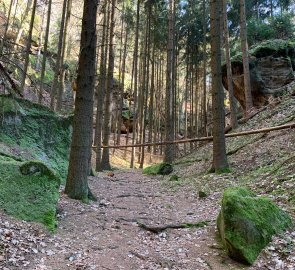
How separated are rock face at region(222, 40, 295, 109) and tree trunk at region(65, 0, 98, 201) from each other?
510 inches

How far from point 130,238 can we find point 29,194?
1821 millimetres

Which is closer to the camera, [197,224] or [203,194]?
[197,224]

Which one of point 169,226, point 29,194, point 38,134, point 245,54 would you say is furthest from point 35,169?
point 245,54

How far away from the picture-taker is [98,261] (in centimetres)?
438

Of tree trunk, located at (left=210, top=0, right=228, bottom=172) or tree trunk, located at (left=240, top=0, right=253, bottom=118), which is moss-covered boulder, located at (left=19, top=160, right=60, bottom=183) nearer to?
tree trunk, located at (left=210, top=0, right=228, bottom=172)

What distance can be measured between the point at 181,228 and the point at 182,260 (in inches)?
50.5

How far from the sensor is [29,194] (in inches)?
218

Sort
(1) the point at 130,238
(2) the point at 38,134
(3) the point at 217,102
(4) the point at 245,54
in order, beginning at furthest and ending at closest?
(4) the point at 245,54 < (3) the point at 217,102 < (2) the point at 38,134 < (1) the point at 130,238

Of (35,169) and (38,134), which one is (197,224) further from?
(38,134)

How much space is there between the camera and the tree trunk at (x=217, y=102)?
32.6ft

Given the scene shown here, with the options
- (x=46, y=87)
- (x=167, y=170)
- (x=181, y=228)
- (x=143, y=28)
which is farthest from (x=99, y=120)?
(x=46, y=87)

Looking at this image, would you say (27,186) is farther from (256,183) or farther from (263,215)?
(256,183)

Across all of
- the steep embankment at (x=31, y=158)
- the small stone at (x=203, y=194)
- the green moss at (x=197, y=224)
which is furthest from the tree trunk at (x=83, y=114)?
the small stone at (x=203, y=194)

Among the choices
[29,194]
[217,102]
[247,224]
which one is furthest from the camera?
[217,102]
